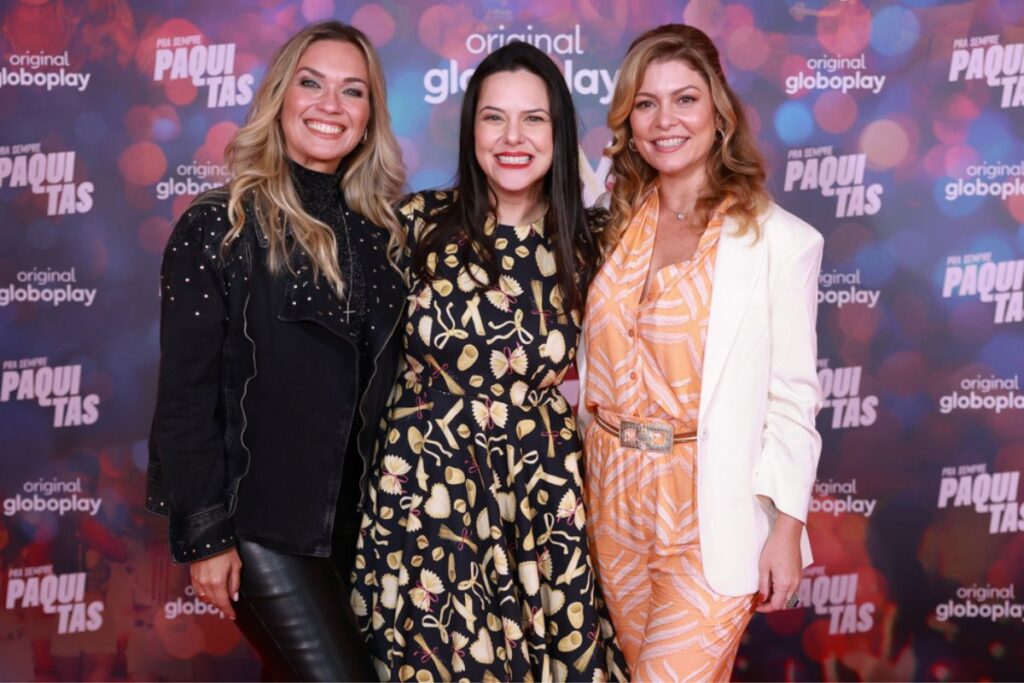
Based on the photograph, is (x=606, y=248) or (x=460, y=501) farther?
(x=606, y=248)

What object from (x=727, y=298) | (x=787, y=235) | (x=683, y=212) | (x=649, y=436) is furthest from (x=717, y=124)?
(x=649, y=436)

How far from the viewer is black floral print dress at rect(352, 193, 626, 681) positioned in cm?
227

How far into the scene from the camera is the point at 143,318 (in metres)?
3.78

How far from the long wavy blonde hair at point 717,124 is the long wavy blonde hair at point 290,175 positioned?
1.90 feet

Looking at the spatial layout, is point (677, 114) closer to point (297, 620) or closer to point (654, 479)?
point (654, 479)

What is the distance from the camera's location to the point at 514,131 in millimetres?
2461

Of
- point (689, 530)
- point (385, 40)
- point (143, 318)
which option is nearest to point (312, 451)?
point (689, 530)

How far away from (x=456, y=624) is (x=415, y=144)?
2.11 m

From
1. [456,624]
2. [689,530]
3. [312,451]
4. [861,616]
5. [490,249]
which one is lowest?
[861,616]

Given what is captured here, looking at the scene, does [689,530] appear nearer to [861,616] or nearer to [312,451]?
[312,451]

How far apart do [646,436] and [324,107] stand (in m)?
1.09

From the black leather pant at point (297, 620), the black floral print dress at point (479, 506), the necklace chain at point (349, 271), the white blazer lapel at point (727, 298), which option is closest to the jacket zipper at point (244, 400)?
the black leather pant at point (297, 620)

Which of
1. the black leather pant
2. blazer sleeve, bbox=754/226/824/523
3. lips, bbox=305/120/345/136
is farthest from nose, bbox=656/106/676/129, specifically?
the black leather pant

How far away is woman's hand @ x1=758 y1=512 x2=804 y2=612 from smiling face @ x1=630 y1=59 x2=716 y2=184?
2.92 ft
